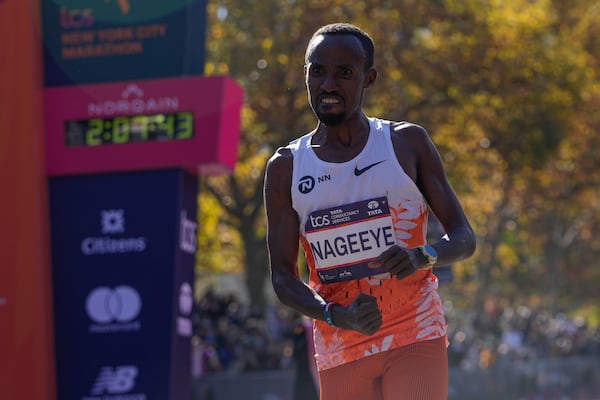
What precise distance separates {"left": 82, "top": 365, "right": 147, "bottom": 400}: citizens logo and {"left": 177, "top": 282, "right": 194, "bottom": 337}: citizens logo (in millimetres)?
626

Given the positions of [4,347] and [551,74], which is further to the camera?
[551,74]

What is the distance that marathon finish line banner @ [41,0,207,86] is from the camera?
12812mm

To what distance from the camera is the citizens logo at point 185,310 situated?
12.9m

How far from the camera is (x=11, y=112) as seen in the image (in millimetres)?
13023

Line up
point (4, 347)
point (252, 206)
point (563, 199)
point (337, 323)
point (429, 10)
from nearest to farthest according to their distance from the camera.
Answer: point (337, 323) < point (4, 347) < point (429, 10) < point (252, 206) < point (563, 199)

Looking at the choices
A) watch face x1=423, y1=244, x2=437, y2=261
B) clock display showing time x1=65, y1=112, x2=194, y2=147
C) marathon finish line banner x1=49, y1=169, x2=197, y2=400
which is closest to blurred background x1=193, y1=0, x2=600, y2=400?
marathon finish line banner x1=49, y1=169, x2=197, y2=400

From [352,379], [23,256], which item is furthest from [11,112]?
[352,379]

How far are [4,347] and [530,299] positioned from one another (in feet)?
143

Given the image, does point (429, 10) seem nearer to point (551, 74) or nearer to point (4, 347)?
point (551, 74)

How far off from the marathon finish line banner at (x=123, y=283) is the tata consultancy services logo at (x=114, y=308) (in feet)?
0.03

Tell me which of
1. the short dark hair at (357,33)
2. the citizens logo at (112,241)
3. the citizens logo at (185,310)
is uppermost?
the short dark hair at (357,33)

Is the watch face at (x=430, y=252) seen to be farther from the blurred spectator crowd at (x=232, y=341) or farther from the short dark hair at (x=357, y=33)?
the blurred spectator crowd at (x=232, y=341)

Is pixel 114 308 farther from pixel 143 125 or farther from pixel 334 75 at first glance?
pixel 334 75

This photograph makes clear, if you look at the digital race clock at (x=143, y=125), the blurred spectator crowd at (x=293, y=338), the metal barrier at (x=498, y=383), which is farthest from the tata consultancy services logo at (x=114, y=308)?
the metal barrier at (x=498, y=383)
